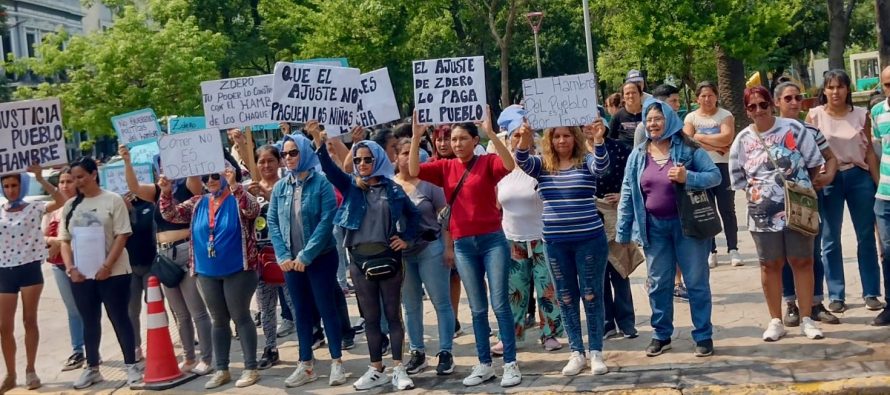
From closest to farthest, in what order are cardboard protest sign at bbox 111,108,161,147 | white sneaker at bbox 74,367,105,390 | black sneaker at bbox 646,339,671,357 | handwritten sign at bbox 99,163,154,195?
black sneaker at bbox 646,339,671,357 → white sneaker at bbox 74,367,105,390 → handwritten sign at bbox 99,163,154,195 → cardboard protest sign at bbox 111,108,161,147

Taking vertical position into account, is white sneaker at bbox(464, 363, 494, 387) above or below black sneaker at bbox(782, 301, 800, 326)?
below

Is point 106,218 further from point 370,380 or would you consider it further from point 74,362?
point 370,380

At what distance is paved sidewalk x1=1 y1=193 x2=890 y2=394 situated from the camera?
6.45 meters

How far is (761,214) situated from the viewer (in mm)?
7199

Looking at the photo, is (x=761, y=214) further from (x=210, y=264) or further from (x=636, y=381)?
(x=210, y=264)

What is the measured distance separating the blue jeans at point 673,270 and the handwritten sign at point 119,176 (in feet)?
15.2

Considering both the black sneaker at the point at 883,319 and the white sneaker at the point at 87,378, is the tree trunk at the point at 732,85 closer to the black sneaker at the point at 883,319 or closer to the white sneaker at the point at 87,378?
the black sneaker at the point at 883,319

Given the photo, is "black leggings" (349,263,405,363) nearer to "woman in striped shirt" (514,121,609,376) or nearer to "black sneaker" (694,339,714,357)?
"woman in striped shirt" (514,121,609,376)

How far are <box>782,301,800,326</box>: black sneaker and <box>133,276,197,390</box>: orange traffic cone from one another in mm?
4700

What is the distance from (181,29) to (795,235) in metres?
31.2

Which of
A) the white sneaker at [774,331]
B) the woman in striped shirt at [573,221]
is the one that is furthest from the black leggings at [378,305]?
the white sneaker at [774,331]

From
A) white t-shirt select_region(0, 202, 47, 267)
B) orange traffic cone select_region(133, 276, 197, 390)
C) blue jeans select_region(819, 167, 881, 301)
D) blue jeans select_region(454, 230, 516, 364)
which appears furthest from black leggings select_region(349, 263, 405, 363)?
blue jeans select_region(819, 167, 881, 301)

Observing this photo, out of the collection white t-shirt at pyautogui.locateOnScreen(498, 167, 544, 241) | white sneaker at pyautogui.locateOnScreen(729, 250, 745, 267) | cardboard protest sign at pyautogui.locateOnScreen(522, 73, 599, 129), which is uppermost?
cardboard protest sign at pyautogui.locateOnScreen(522, 73, 599, 129)

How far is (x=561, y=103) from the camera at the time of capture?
22.5 ft
